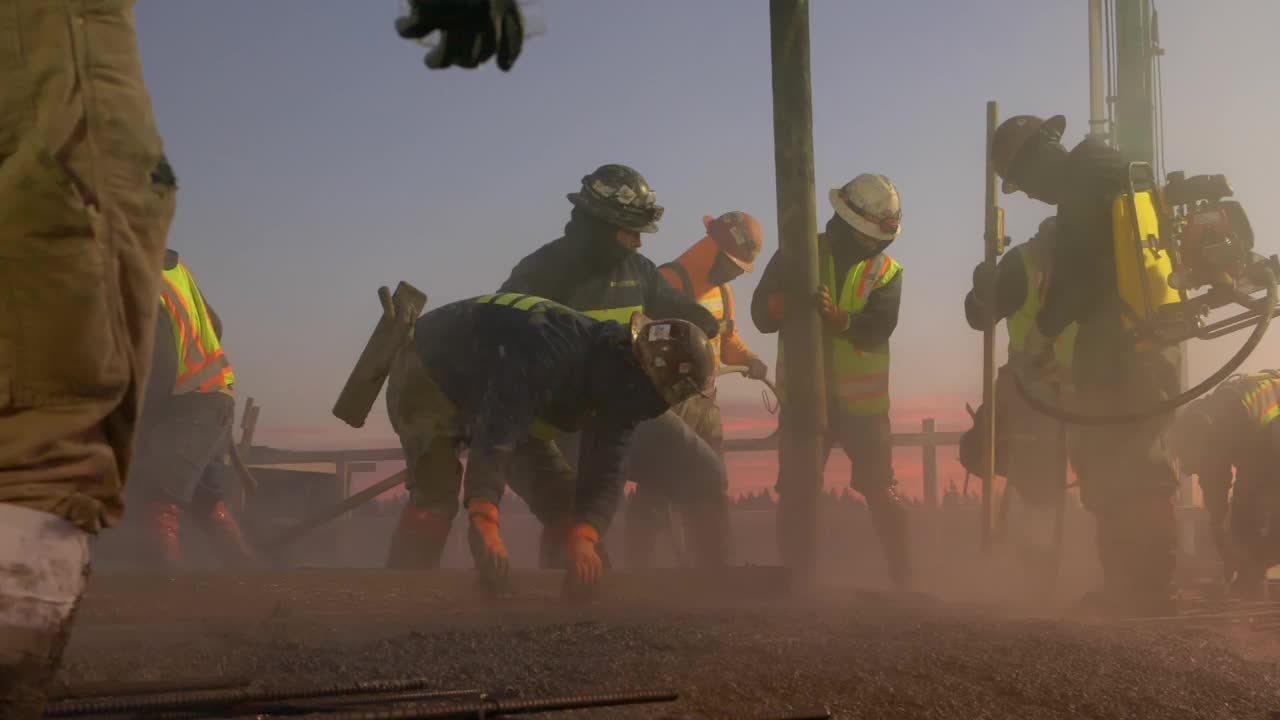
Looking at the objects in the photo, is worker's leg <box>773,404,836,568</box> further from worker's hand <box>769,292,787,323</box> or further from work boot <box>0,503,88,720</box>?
work boot <box>0,503,88,720</box>

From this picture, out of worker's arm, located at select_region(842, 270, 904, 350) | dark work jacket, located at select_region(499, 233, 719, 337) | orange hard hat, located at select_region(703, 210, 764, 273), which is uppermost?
orange hard hat, located at select_region(703, 210, 764, 273)

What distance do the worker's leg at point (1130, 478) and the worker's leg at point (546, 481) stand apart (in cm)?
257

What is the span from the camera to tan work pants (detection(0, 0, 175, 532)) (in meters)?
1.64

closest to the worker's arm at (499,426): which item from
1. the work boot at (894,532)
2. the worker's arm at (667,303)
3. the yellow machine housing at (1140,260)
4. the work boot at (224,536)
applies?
Result: the worker's arm at (667,303)

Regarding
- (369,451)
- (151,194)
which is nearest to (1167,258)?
(151,194)

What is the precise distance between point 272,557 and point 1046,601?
20.0 feet

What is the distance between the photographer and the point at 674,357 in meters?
4.96

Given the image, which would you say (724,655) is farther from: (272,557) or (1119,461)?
(272,557)

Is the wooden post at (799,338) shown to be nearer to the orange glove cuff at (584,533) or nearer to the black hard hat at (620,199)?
the black hard hat at (620,199)

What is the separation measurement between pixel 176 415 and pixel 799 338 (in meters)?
3.54

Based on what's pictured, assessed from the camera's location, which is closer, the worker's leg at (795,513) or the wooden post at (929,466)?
the worker's leg at (795,513)

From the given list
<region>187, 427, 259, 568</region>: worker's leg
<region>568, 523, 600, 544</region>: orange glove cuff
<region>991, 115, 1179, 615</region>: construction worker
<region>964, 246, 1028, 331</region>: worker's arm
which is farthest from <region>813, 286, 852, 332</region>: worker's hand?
<region>187, 427, 259, 568</region>: worker's leg

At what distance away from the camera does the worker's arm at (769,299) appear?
680 cm

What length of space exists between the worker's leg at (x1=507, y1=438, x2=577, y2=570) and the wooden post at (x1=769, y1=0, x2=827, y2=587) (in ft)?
4.47
